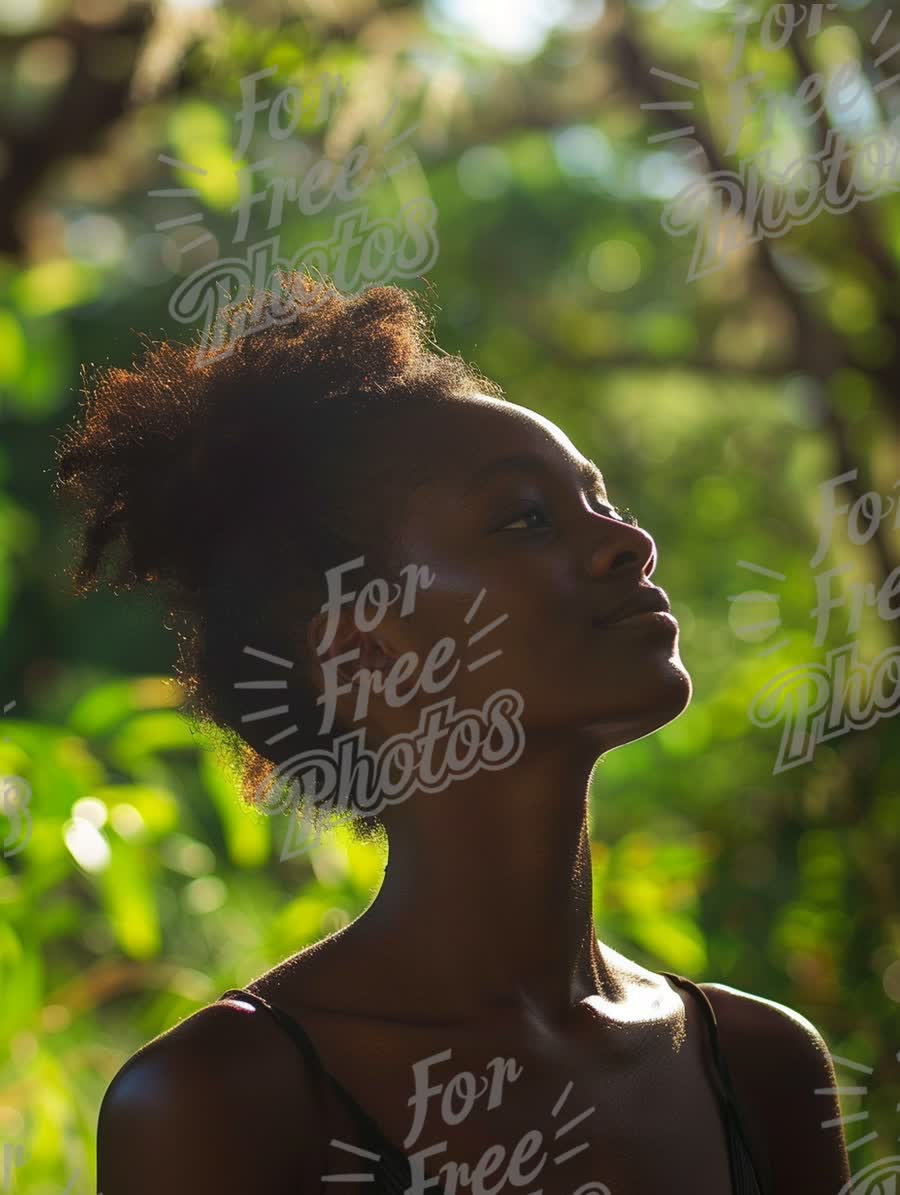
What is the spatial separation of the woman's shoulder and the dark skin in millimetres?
62

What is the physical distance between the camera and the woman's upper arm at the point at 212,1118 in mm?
772

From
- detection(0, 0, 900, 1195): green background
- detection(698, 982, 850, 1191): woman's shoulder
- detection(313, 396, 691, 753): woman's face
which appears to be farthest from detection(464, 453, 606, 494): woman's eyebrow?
detection(698, 982, 850, 1191): woman's shoulder

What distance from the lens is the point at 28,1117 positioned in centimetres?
152

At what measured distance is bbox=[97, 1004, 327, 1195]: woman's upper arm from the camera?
2.53 ft

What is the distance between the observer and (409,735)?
0.89 metres

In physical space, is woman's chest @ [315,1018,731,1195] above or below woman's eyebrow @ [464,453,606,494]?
below

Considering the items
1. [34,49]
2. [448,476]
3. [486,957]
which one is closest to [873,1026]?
[486,957]

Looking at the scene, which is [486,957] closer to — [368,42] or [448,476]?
[448,476]

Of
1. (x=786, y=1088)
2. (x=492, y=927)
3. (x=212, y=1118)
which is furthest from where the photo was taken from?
(x=786, y=1088)

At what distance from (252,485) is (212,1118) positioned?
39 cm

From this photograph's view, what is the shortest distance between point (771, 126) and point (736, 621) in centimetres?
94

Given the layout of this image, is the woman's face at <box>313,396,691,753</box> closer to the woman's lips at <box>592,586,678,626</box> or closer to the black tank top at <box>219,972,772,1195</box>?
the woman's lips at <box>592,586,678,626</box>

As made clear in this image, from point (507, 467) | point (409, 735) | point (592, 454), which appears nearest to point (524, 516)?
point (507, 467)

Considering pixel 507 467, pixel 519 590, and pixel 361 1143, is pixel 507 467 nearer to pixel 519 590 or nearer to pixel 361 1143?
pixel 519 590
